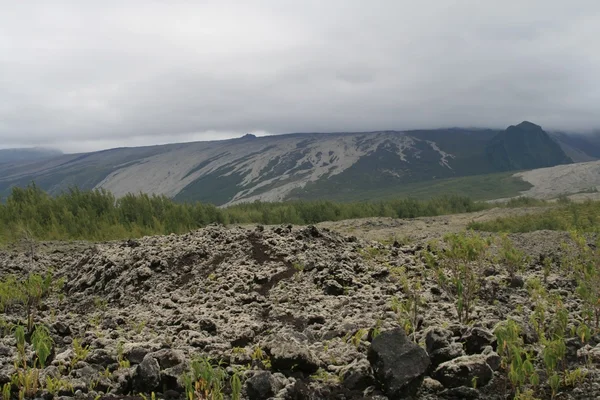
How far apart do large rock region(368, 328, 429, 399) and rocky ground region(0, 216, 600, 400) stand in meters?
0.01

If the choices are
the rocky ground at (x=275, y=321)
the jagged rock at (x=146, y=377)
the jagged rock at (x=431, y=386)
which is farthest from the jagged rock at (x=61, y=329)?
the jagged rock at (x=431, y=386)

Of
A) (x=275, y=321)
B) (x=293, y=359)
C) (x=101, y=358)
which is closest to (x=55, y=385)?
(x=101, y=358)

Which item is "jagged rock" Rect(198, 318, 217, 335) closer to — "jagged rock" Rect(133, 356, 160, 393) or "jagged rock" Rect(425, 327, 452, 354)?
"jagged rock" Rect(133, 356, 160, 393)

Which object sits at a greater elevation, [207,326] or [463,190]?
[207,326]

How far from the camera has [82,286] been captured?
10.4 metres

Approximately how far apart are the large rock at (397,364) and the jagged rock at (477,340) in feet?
3.27

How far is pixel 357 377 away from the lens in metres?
5.00

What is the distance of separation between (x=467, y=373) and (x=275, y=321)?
133 inches

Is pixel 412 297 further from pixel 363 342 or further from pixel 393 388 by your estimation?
pixel 393 388

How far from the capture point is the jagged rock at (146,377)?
4.88m

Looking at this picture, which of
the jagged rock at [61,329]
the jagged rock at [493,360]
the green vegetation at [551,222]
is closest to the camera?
the jagged rock at [493,360]

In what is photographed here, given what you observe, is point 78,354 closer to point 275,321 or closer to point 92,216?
point 275,321

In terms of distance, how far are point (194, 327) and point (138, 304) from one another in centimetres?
242

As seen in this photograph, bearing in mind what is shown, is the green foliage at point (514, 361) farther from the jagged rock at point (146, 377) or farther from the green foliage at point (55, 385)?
the green foliage at point (55, 385)
